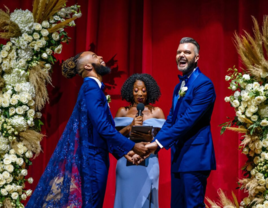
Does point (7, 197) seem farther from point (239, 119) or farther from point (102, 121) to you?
point (239, 119)

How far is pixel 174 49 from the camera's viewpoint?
15.9 feet

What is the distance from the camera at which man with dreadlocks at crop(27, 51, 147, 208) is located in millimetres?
3166

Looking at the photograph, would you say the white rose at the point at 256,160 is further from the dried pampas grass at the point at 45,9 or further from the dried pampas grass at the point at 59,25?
the dried pampas grass at the point at 45,9

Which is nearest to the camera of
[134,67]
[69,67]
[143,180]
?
[69,67]

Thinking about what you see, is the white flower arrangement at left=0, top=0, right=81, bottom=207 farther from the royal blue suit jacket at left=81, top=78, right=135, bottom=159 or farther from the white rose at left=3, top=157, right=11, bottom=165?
the royal blue suit jacket at left=81, top=78, right=135, bottom=159

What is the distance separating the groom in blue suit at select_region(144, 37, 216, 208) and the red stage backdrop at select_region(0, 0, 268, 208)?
1.38 meters

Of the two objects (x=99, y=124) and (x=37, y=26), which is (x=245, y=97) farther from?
(x=37, y=26)

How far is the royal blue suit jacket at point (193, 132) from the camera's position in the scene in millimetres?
2994

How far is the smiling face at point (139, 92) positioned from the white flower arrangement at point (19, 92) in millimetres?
924

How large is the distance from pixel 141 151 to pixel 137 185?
25.4 inches

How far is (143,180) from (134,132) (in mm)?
575

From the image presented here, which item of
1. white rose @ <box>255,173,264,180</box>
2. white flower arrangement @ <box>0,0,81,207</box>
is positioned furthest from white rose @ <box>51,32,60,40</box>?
white rose @ <box>255,173,264,180</box>

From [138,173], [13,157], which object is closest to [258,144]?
[138,173]

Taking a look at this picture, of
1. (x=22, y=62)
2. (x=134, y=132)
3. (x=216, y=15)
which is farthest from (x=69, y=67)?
(x=216, y=15)
